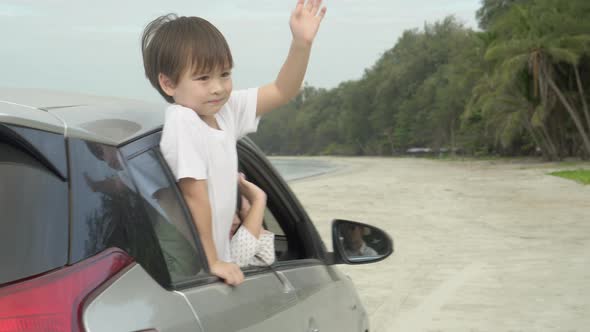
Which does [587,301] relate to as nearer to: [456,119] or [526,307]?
[526,307]

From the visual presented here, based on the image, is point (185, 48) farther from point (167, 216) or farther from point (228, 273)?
point (228, 273)

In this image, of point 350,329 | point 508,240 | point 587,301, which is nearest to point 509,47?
point 508,240

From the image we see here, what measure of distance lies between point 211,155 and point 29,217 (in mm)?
837

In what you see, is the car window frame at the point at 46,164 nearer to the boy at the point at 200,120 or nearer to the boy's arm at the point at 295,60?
the boy at the point at 200,120

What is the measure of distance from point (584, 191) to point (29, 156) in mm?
24869

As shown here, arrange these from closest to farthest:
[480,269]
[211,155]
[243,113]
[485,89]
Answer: [211,155]
[243,113]
[480,269]
[485,89]

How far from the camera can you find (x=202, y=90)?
2.41m

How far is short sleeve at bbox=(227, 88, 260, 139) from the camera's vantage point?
2.71 m

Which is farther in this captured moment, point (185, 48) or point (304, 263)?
point (304, 263)

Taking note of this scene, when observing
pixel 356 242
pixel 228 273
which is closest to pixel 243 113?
pixel 228 273

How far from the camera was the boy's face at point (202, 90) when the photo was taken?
2.41 metres

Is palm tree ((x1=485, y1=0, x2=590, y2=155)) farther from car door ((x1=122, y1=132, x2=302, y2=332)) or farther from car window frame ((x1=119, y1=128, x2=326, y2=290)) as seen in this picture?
car door ((x1=122, y1=132, x2=302, y2=332))

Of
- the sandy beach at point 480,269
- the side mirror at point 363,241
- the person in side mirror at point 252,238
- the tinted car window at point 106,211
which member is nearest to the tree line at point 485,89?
the sandy beach at point 480,269

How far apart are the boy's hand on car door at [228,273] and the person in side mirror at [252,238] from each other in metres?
0.32
